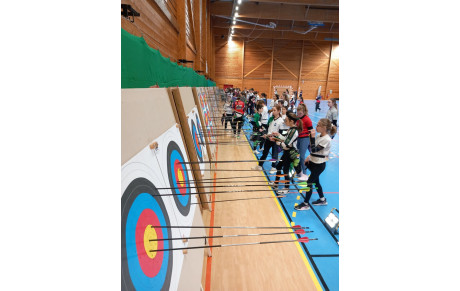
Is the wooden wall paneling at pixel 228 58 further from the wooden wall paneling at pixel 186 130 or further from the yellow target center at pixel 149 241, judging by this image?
the yellow target center at pixel 149 241

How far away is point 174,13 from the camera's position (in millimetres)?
4844

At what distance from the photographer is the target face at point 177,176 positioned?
1.25m

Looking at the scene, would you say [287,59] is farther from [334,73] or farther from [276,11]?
[276,11]

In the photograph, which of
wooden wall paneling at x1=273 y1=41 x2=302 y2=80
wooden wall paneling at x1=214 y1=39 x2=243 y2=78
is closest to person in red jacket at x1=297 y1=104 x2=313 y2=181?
wooden wall paneling at x1=214 y1=39 x2=243 y2=78

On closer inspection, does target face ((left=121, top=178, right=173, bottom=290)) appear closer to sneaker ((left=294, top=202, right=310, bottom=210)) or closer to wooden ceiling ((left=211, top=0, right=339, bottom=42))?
sneaker ((left=294, top=202, right=310, bottom=210))

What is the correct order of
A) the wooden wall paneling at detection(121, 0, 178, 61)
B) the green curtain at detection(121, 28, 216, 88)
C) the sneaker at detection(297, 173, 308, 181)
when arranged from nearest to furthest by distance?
the green curtain at detection(121, 28, 216, 88), the wooden wall paneling at detection(121, 0, 178, 61), the sneaker at detection(297, 173, 308, 181)

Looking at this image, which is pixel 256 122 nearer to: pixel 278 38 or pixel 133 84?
pixel 133 84

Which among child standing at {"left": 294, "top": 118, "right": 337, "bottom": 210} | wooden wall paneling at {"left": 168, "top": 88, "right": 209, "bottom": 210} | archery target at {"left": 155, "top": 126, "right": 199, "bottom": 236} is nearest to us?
archery target at {"left": 155, "top": 126, "right": 199, "bottom": 236}

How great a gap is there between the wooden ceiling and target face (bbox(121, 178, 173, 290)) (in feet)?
41.1

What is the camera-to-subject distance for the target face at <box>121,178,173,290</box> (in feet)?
2.31

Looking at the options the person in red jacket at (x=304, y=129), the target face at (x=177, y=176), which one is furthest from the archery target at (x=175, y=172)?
the person in red jacket at (x=304, y=129)

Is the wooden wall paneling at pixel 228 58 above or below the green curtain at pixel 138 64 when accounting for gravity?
above

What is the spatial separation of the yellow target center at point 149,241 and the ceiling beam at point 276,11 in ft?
47.7

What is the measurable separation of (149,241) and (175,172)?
0.56 m
